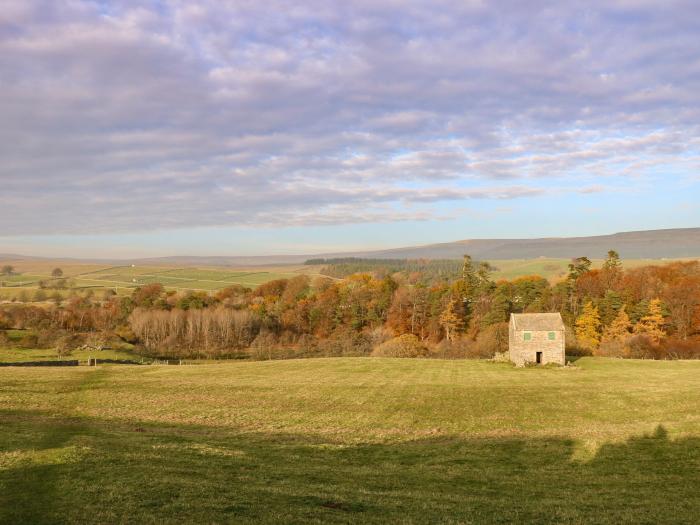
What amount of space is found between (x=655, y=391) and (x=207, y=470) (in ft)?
135

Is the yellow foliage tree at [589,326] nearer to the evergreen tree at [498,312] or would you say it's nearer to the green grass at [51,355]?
the evergreen tree at [498,312]

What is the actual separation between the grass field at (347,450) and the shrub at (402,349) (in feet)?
130

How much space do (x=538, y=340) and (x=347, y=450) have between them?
4567 cm

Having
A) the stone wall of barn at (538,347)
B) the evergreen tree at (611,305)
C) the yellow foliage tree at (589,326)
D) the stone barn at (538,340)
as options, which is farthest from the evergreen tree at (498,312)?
the stone wall of barn at (538,347)

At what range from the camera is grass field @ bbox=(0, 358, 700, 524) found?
14.4m

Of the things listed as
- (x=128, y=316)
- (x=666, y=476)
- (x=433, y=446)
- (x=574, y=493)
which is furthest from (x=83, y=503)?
(x=128, y=316)

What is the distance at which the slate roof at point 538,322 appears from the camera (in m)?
63.7

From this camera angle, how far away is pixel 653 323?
89.5 m

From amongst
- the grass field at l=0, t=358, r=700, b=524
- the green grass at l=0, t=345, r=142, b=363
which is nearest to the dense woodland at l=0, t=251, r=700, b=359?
the green grass at l=0, t=345, r=142, b=363

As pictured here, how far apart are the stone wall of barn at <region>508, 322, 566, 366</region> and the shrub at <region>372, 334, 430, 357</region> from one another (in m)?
28.6

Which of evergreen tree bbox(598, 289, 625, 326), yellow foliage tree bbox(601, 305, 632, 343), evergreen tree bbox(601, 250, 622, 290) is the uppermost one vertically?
evergreen tree bbox(601, 250, 622, 290)

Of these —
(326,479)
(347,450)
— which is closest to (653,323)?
(347,450)

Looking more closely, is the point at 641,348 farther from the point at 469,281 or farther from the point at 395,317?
the point at 395,317

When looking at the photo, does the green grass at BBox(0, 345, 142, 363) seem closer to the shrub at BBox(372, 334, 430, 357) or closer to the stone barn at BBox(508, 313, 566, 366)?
the shrub at BBox(372, 334, 430, 357)
